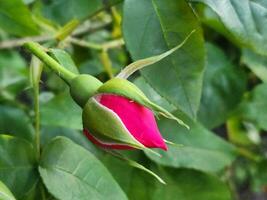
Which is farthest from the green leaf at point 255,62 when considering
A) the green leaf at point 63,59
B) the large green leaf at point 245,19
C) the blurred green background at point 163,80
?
the green leaf at point 63,59

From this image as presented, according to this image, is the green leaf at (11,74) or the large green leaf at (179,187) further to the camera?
the green leaf at (11,74)

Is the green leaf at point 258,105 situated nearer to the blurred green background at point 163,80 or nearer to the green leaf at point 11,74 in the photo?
the blurred green background at point 163,80

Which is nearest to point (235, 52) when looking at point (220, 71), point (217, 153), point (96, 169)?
point (220, 71)

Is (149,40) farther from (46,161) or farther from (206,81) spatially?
(206,81)

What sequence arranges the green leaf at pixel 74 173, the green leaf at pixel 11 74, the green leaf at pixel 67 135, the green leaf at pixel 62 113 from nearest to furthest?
the green leaf at pixel 74 173 → the green leaf at pixel 62 113 → the green leaf at pixel 67 135 → the green leaf at pixel 11 74

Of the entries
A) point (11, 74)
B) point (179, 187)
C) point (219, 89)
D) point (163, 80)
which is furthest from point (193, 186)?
point (11, 74)

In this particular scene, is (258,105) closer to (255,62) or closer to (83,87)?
(255,62)

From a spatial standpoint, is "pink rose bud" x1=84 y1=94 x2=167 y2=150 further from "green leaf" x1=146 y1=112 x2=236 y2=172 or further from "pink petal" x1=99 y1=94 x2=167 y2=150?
"green leaf" x1=146 y1=112 x2=236 y2=172
